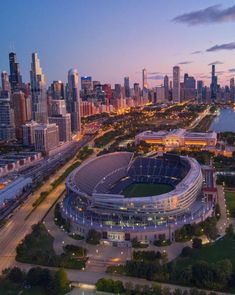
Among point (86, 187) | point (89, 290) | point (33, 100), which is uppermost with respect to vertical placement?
point (33, 100)

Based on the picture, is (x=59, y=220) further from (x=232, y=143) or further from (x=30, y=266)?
(x=232, y=143)

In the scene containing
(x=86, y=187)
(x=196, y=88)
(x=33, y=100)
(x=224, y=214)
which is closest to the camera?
(x=224, y=214)

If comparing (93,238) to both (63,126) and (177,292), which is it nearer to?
(177,292)

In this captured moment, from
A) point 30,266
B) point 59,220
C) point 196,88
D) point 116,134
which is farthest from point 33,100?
point 196,88

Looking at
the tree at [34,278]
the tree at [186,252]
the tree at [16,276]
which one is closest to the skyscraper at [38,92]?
the tree at [186,252]

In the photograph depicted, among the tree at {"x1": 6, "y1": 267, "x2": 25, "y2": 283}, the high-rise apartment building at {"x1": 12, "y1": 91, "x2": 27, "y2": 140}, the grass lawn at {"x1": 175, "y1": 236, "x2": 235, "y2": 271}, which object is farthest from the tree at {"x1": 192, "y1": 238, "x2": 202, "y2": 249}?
the high-rise apartment building at {"x1": 12, "y1": 91, "x2": 27, "y2": 140}

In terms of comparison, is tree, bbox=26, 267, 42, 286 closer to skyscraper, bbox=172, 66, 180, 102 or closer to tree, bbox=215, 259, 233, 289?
tree, bbox=215, 259, 233, 289

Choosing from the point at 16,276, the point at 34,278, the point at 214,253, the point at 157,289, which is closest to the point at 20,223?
the point at 16,276
